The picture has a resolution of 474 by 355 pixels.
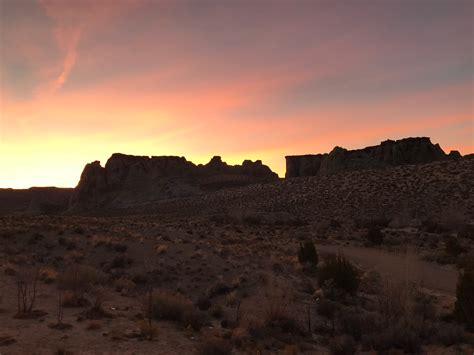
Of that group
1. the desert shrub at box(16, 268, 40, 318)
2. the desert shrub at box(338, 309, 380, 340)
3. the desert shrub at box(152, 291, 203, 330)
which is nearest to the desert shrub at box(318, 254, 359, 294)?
the desert shrub at box(338, 309, 380, 340)

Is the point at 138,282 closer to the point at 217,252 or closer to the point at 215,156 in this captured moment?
the point at 217,252

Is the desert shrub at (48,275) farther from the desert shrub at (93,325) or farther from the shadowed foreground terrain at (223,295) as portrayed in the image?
the desert shrub at (93,325)

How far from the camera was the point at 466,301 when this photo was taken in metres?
12.4

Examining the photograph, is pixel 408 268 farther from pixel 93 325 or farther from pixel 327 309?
pixel 93 325

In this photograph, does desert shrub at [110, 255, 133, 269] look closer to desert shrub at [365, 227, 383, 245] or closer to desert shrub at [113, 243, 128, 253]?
desert shrub at [113, 243, 128, 253]

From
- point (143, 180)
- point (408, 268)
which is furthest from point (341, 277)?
point (143, 180)

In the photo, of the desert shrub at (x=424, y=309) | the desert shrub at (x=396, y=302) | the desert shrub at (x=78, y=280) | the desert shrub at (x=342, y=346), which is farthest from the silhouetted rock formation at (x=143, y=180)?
the desert shrub at (x=342, y=346)

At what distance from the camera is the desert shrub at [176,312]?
11.9m

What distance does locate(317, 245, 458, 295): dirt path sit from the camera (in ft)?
55.4

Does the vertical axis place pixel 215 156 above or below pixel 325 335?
above

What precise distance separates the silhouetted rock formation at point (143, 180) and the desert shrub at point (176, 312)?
94.1 meters

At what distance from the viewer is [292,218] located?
51219mm

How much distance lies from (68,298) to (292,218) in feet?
131

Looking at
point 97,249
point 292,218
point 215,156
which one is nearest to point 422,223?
point 292,218
